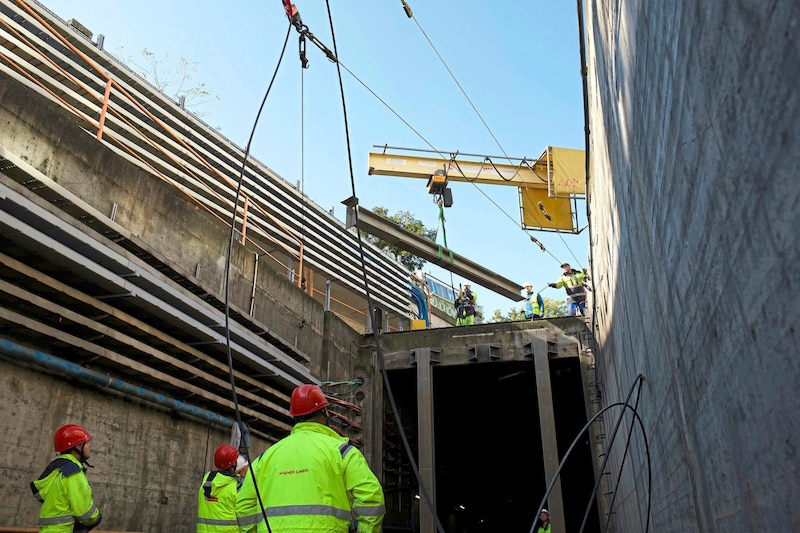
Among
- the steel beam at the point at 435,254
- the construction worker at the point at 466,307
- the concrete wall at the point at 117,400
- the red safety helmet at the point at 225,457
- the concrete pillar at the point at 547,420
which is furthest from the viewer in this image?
the construction worker at the point at 466,307

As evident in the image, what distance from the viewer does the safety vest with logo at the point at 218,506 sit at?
→ 18.1 feet

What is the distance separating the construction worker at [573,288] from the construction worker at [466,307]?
3.07 metres

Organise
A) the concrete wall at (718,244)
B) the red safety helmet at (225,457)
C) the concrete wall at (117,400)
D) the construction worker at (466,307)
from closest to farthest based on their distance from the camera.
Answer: the concrete wall at (718,244)
the red safety helmet at (225,457)
the concrete wall at (117,400)
the construction worker at (466,307)

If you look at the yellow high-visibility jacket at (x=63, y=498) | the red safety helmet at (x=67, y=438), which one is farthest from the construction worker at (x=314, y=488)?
the red safety helmet at (x=67, y=438)

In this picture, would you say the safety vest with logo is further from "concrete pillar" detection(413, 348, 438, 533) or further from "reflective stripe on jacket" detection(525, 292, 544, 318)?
"reflective stripe on jacket" detection(525, 292, 544, 318)

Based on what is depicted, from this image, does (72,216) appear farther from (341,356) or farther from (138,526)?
(341,356)

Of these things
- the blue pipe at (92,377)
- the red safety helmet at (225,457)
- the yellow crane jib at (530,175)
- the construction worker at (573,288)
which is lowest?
the red safety helmet at (225,457)

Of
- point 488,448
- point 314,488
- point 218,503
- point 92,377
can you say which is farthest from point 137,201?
point 488,448

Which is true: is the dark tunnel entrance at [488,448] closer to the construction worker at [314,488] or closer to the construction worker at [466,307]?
the construction worker at [466,307]

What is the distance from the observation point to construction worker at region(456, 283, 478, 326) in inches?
731

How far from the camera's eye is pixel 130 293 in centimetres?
718

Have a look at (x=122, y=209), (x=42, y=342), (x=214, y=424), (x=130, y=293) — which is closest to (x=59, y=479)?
(x=42, y=342)

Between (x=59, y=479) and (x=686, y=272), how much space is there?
4700 mm

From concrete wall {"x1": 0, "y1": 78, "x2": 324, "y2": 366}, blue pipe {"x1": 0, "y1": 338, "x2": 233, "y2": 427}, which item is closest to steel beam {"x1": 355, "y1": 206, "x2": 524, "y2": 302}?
concrete wall {"x1": 0, "y1": 78, "x2": 324, "y2": 366}
